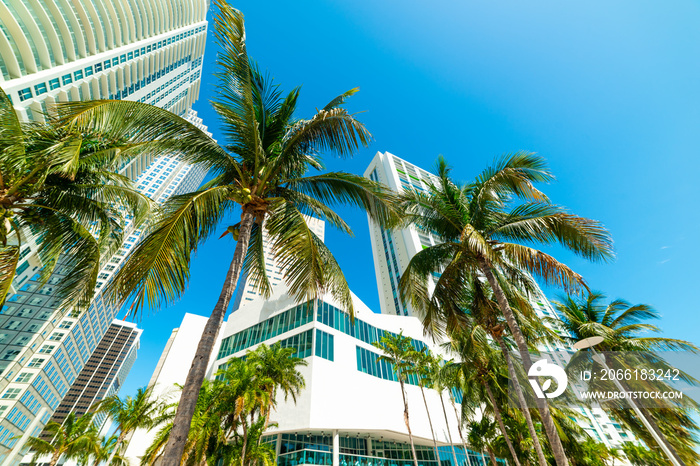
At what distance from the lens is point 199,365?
4199 millimetres

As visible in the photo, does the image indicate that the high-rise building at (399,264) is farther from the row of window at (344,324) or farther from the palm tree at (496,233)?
the palm tree at (496,233)

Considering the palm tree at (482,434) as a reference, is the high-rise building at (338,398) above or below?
above

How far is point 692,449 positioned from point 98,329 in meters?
154

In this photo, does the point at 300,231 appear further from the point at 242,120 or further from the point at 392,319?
the point at 392,319

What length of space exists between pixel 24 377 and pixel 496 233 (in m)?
110

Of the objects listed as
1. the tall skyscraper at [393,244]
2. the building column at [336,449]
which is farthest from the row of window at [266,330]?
the tall skyscraper at [393,244]

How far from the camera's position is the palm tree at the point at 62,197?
5.50 meters

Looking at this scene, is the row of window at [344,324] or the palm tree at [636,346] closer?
the palm tree at [636,346]

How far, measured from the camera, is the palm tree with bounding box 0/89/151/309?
5500 mm

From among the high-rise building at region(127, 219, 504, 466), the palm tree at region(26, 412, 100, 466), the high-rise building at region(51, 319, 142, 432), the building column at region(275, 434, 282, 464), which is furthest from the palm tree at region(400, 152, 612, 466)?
the high-rise building at region(51, 319, 142, 432)

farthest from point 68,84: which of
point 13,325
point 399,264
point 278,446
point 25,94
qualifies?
point 13,325

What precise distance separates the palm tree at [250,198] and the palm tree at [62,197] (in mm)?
1178

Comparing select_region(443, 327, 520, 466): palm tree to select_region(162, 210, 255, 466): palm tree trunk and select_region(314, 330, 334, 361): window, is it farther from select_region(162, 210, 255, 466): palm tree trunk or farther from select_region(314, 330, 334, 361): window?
select_region(162, 210, 255, 466): palm tree trunk

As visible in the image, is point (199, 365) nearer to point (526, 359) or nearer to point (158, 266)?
point (158, 266)
